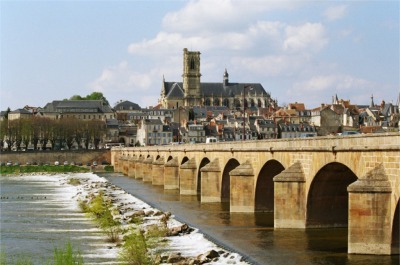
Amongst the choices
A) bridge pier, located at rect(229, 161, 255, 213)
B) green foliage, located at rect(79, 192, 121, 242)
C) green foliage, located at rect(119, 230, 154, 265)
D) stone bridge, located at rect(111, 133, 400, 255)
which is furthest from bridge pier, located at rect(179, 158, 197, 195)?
green foliage, located at rect(119, 230, 154, 265)

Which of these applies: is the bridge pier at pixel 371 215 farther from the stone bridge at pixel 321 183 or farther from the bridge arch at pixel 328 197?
the bridge arch at pixel 328 197

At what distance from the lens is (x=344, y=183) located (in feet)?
119

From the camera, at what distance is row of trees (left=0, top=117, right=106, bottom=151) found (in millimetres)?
158375

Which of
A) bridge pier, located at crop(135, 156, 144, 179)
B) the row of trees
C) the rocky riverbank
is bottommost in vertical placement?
the rocky riverbank

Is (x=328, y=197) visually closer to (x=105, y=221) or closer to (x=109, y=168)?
(x=105, y=221)

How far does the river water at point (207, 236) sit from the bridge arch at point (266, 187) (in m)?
1.13

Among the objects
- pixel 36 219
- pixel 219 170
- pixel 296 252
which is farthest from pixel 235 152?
pixel 296 252

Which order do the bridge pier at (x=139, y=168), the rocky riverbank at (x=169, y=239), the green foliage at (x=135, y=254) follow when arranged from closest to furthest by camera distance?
the green foliage at (x=135, y=254) < the rocky riverbank at (x=169, y=239) < the bridge pier at (x=139, y=168)

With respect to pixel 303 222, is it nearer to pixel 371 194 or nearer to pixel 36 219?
pixel 371 194

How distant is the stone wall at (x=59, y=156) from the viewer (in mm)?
147500

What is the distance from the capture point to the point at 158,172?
85.3 m

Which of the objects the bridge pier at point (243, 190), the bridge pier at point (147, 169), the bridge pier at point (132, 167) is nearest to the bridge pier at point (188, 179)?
the bridge pier at point (243, 190)

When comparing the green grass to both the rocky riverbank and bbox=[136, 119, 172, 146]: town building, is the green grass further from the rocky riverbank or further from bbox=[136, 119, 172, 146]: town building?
the rocky riverbank

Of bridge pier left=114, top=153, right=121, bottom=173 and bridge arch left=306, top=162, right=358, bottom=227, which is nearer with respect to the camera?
bridge arch left=306, top=162, right=358, bottom=227
